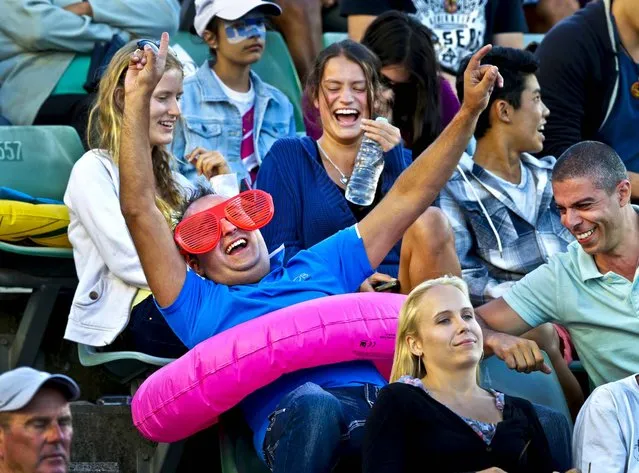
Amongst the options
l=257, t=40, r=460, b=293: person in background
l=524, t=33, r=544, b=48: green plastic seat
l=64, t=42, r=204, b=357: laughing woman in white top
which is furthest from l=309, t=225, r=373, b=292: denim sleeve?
l=524, t=33, r=544, b=48: green plastic seat

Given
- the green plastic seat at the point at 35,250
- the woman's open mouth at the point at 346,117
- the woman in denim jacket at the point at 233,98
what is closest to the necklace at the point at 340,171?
the woman's open mouth at the point at 346,117

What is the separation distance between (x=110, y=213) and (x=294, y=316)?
3.60 ft

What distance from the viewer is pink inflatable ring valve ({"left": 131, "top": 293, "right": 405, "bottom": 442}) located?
172 inches

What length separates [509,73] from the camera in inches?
232

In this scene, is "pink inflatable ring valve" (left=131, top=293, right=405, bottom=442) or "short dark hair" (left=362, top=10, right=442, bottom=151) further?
"short dark hair" (left=362, top=10, right=442, bottom=151)

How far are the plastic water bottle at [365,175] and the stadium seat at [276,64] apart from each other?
1621 millimetres

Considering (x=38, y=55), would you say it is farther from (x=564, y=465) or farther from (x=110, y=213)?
(x=564, y=465)

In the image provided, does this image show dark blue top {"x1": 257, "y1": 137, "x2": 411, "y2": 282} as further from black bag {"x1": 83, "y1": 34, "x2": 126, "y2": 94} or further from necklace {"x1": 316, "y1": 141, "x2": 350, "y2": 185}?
black bag {"x1": 83, "y1": 34, "x2": 126, "y2": 94}

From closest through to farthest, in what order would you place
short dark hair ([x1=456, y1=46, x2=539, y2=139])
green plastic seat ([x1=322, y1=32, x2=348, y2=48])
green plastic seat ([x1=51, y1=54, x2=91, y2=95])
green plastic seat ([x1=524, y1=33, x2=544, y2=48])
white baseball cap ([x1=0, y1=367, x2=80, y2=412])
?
1. white baseball cap ([x1=0, y1=367, x2=80, y2=412])
2. short dark hair ([x1=456, y1=46, x2=539, y2=139])
3. green plastic seat ([x1=51, y1=54, x2=91, y2=95])
4. green plastic seat ([x1=322, y1=32, x2=348, y2=48])
5. green plastic seat ([x1=524, y1=33, x2=544, y2=48])

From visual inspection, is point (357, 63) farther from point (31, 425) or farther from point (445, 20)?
point (31, 425)

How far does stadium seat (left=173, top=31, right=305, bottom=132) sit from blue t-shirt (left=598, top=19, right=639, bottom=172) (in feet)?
4.84

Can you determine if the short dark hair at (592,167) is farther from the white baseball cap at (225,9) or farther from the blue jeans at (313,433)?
the white baseball cap at (225,9)

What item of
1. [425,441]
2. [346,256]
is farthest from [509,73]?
[425,441]

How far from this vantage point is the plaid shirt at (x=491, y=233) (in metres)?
5.59
